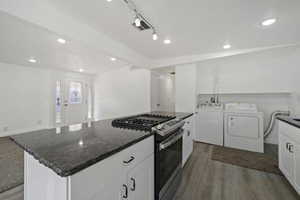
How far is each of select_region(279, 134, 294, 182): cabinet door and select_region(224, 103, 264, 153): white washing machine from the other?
1.03m

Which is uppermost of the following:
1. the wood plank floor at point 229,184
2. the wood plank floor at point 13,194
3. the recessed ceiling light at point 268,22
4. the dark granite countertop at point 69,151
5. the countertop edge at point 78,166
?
the recessed ceiling light at point 268,22

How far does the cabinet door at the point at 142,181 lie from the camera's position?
93 cm

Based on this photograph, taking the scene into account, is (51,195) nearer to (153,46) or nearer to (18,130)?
(153,46)

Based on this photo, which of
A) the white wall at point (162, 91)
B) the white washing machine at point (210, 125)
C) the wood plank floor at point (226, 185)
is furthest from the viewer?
the white wall at point (162, 91)

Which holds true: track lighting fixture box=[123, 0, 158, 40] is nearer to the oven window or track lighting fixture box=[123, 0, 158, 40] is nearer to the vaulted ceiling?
the vaulted ceiling

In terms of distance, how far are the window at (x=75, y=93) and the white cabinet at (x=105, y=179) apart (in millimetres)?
4738

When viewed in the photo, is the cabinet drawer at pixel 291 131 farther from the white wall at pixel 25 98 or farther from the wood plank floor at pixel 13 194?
the white wall at pixel 25 98

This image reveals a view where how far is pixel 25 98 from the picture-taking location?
13.0ft

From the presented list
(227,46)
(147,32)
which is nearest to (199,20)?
(147,32)

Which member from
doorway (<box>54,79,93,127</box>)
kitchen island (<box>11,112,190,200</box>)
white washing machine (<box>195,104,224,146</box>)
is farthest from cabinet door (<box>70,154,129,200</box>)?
doorway (<box>54,79,93,127</box>)

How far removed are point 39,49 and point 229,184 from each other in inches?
182

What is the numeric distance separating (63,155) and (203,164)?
2400 millimetres

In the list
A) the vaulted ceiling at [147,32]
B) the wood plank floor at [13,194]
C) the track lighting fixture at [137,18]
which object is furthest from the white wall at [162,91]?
the wood plank floor at [13,194]

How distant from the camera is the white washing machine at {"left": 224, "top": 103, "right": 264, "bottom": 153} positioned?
2.88 m
